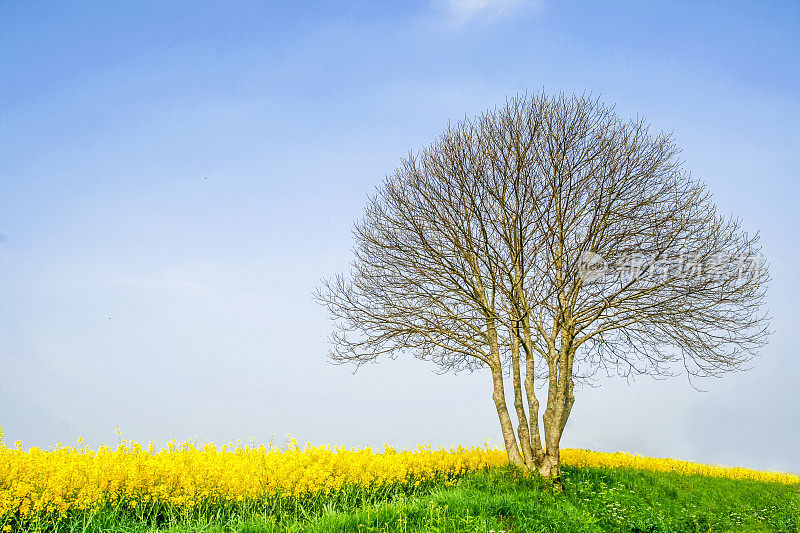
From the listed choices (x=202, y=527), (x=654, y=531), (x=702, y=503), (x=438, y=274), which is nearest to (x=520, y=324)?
(x=438, y=274)

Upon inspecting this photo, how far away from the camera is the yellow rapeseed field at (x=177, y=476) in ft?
23.7

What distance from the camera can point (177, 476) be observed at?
8.24 metres

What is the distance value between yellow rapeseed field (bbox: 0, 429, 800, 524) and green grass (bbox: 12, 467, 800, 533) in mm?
242

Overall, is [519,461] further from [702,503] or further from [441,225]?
[441,225]

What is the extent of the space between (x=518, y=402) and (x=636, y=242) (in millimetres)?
4845

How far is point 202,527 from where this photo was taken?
7145mm

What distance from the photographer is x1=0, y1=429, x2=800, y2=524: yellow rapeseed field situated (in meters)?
7.24

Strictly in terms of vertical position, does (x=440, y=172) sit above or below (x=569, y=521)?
above

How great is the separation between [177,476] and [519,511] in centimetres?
520

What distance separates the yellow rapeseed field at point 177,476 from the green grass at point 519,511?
0.79 feet

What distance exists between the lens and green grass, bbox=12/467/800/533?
728 cm

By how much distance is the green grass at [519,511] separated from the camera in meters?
7.28

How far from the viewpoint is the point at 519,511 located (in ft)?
29.0

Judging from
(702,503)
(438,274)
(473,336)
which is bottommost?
(702,503)
